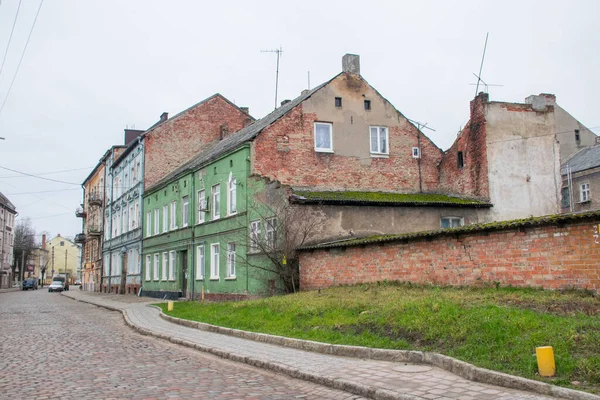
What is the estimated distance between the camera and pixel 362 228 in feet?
73.2

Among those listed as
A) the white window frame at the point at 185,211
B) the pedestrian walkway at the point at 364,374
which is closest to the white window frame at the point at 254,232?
the white window frame at the point at 185,211

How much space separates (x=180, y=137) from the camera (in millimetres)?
38625

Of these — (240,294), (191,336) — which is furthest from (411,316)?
(240,294)

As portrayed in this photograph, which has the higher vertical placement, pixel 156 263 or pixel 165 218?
pixel 165 218

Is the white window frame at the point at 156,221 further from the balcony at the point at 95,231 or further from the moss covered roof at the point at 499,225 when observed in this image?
the moss covered roof at the point at 499,225

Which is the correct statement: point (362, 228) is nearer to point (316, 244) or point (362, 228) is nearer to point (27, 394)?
point (316, 244)

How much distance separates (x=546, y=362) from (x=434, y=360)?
77.6 inches

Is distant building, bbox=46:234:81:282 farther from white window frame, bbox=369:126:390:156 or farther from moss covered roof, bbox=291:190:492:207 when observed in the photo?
moss covered roof, bbox=291:190:492:207

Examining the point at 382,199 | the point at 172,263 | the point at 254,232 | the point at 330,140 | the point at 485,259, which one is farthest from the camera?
the point at 172,263

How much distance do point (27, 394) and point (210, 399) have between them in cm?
243

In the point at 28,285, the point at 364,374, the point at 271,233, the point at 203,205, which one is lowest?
the point at 364,374

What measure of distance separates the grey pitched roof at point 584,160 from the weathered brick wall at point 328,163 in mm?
14054

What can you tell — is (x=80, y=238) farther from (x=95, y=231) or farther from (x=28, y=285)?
(x=28, y=285)

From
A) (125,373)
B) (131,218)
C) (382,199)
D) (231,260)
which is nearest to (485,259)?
(125,373)
